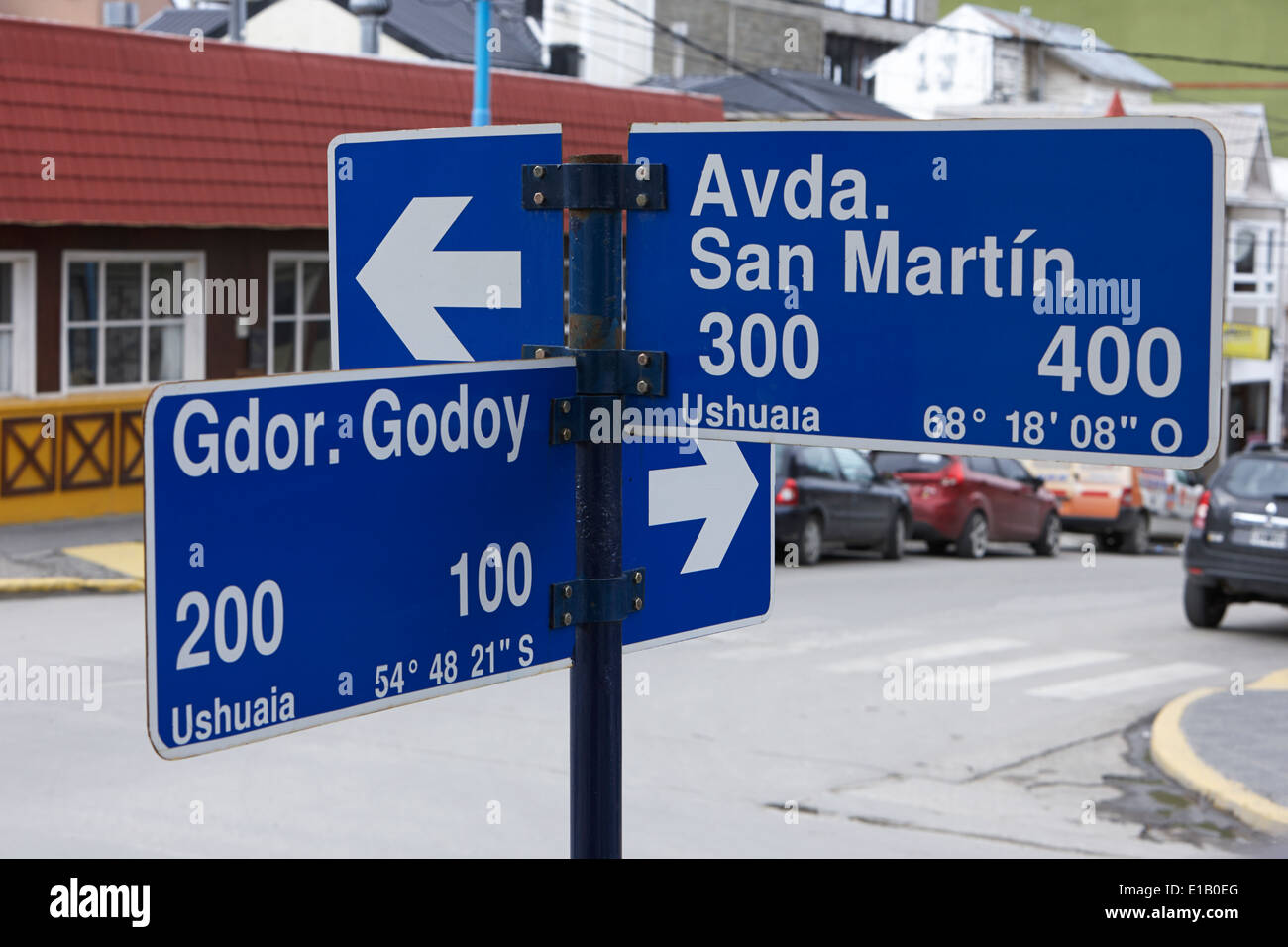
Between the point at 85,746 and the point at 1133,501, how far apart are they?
23864 mm

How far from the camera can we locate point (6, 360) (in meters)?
17.8

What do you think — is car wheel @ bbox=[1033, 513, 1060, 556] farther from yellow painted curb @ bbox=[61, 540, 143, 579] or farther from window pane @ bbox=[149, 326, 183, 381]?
yellow painted curb @ bbox=[61, 540, 143, 579]

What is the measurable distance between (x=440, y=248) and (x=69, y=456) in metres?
16.4

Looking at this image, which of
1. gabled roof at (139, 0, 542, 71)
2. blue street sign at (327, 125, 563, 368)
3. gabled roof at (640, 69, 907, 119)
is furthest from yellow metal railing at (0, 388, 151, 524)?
gabled roof at (640, 69, 907, 119)

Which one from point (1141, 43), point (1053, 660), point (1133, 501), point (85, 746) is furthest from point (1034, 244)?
point (1141, 43)

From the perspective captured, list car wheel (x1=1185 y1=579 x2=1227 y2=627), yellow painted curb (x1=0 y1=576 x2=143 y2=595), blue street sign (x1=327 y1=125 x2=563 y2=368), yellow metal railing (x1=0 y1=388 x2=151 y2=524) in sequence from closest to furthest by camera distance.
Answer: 1. blue street sign (x1=327 y1=125 x2=563 y2=368)
2. yellow painted curb (x1=0 y1=576 x2=143 y2=595)
3. car wheel (x1=1185 y1=579 x2=1227 y2=627)
4. yellow metal railing (x1=0 y1=388 x2=151 y2=524)

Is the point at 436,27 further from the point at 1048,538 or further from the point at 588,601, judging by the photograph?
the point at 588,601

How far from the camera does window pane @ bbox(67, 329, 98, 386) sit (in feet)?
60.3

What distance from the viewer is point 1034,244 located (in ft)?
7.53

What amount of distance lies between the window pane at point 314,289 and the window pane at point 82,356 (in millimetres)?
2982

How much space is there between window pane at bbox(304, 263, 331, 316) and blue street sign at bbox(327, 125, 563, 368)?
1826 centimetres

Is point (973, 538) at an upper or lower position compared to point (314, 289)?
lower

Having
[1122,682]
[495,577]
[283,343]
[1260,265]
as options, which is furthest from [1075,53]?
[495,577]
